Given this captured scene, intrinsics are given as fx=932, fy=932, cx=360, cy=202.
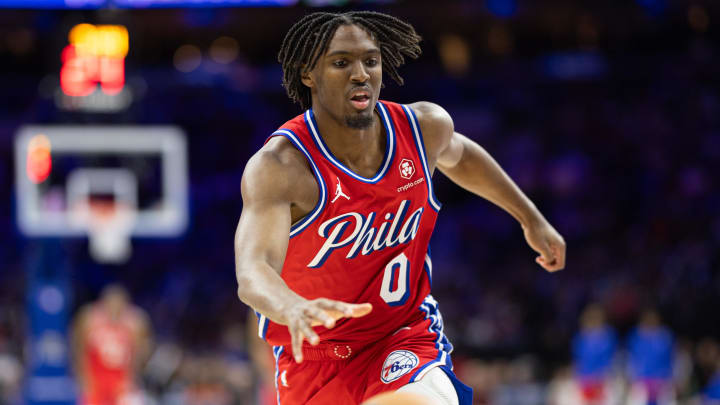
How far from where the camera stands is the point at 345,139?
3.68m

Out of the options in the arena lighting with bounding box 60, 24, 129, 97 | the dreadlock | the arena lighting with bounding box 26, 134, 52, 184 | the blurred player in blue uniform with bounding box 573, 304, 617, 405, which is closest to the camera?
the dreadlock

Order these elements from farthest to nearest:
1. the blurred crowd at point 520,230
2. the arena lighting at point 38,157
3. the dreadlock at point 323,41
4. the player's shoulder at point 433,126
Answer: the blurred crowd at point 520,230, the arena lighting at point 38,157, the player's shoulder at point 433,126, the dreadlock at point 323,41

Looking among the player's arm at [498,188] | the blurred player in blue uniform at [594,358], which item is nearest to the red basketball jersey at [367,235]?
the player's arm at [498,188]

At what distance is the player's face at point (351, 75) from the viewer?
3.53 m

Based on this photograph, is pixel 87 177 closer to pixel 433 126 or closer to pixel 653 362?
pixel 653 362

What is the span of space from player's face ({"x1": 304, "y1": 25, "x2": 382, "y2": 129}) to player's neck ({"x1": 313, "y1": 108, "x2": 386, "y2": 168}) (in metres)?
0.05

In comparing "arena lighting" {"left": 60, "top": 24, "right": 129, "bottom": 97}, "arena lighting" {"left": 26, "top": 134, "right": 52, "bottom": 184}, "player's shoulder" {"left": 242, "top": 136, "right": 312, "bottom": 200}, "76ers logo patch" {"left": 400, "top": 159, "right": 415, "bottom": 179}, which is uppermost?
"player's shoulder" {"left": 242, "top": 136, "right": 312, "bottom": 200}

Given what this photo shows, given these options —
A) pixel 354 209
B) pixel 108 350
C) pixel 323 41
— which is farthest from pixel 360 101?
pixel 108 350

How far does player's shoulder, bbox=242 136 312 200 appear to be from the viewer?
11.0ft

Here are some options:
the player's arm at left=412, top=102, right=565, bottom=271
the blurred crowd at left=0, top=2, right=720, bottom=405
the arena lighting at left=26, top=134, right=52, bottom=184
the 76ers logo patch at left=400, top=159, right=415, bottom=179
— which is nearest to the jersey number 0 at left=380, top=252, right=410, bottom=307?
the 76ers logo patch at left=400, top=159, right=415, bottom=179

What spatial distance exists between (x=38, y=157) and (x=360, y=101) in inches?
346

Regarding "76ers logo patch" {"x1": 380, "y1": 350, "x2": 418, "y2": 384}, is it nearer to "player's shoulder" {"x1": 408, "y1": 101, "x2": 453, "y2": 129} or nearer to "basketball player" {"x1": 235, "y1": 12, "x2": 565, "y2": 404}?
"basketball player" {"x1": 235, "y1": 12, "x2": 565, "y2": 404}

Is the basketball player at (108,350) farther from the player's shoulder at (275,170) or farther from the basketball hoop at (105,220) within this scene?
the player's shoulder at (275,170)

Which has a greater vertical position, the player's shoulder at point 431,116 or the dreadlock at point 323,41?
the dreadlock at point 323,41
